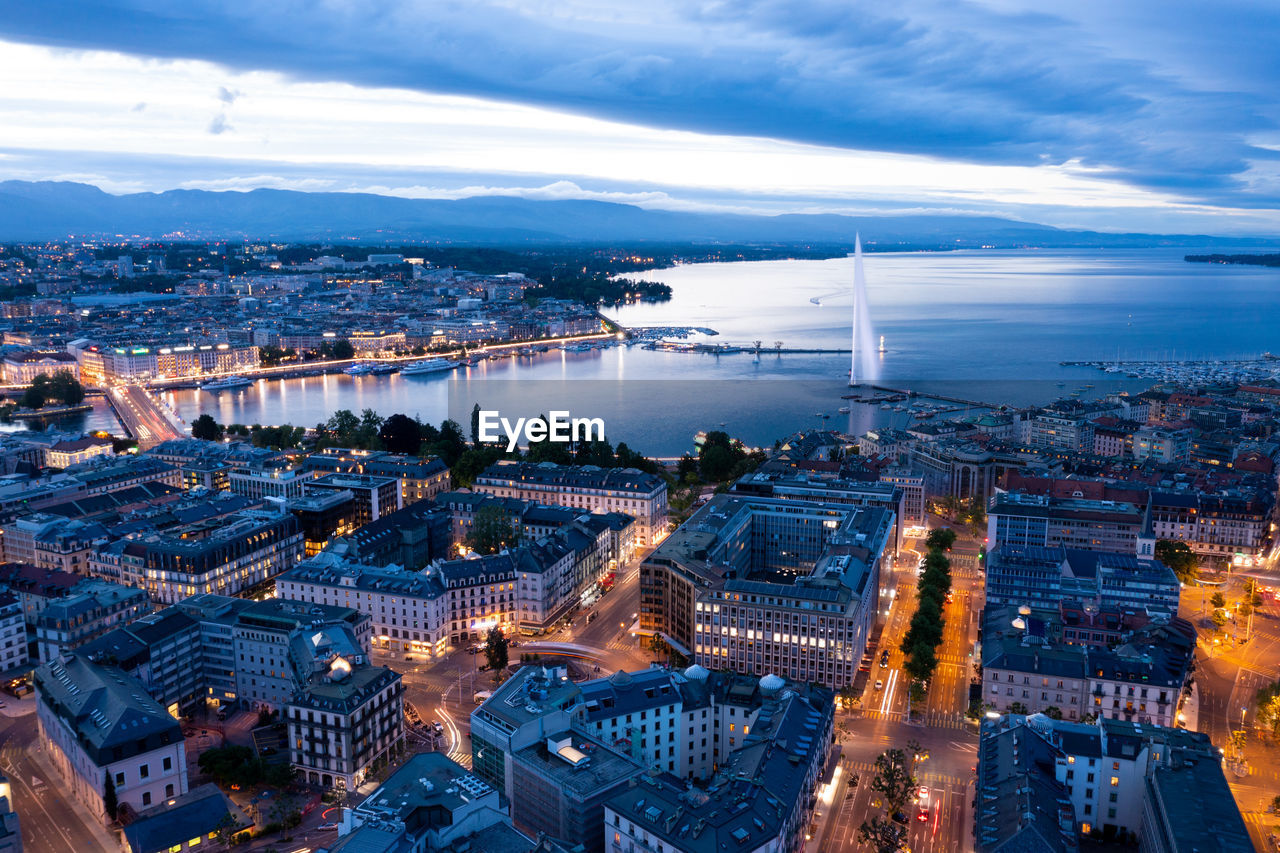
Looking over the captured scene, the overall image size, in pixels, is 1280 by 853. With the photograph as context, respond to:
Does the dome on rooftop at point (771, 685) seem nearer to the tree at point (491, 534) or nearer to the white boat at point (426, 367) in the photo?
the tree at point (491, 534)

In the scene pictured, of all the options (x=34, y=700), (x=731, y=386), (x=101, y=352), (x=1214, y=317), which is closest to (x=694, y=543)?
(x=34, y=700)

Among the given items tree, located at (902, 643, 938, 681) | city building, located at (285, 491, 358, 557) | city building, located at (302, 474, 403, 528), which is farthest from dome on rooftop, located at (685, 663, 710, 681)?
city building, located at (302, 474, 403, 528)

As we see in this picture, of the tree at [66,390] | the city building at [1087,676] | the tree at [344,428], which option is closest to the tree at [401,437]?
the tree at [344,428]

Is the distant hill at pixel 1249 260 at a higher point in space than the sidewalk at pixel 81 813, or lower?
higher

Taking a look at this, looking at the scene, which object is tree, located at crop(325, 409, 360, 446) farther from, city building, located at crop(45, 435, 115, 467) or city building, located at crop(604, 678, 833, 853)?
city building, located at crop(604, 678, 833, 853)

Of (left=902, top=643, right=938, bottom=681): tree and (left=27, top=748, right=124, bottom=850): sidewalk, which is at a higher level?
(left=902, top=643, right=938, bottom=681): tree
